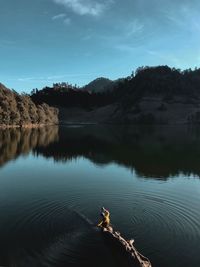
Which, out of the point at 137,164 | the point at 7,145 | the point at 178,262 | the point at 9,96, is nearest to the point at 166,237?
the point at 178,262

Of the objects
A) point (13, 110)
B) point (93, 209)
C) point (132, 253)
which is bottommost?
point (93, 209)

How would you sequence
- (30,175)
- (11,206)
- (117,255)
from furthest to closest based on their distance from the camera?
(30,175) < (11,206) < (117,255)

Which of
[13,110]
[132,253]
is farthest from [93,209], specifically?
[13,110]

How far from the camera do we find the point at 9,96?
17650 centimetres

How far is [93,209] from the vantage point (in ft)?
136

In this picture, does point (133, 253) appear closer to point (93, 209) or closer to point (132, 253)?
point (132, 253)

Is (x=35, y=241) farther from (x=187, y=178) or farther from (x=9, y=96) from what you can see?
(x=9, y=96)

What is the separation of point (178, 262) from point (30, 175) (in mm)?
38083

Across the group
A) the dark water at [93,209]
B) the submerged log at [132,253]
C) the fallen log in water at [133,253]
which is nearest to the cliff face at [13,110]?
the dark water at [93,209]

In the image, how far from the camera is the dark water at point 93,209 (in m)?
29.1

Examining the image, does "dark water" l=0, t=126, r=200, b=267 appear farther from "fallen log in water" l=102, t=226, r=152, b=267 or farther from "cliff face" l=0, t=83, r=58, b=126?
"cliff face" l=0, t=83, r=58, b=126

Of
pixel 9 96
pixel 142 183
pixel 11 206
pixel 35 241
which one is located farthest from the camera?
pixel 9 96

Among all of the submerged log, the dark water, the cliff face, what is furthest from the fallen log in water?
the cliff face

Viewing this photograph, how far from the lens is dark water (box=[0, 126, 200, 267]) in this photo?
29125mm
